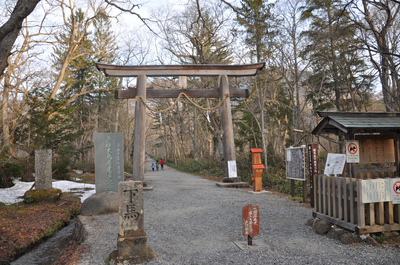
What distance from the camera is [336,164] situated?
20.9 ft

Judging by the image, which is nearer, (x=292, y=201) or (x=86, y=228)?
(x=86, y=228)

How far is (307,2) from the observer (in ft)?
49.6

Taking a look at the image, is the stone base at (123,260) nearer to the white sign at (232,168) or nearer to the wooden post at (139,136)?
the wooden post at (139,136)

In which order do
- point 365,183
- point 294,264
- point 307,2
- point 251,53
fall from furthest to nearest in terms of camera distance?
point 251,53 < point 307,2 < point 365,183 < point 294,264

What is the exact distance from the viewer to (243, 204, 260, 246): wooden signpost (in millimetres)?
4832

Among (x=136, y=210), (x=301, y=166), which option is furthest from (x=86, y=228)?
(x=301, y=166)

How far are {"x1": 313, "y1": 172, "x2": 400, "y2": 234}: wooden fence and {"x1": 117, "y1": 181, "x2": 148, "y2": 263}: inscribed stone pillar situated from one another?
11.9 ft

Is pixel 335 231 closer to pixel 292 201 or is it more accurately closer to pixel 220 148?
pixel 292 201

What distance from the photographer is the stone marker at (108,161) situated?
9136 mm

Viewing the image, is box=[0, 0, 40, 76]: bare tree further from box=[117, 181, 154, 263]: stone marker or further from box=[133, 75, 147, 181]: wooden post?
box=[133, 75, 147, 181]: wooden post

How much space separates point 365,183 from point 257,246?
7.06ft

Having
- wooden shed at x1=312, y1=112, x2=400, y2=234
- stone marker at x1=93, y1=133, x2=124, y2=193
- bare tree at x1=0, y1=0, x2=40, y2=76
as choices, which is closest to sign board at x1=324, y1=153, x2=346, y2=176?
wooden shed at x1=312, y1=112, x2=400, y2=234

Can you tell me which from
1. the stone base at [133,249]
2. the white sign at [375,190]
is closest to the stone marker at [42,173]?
the stone base at [133,249]

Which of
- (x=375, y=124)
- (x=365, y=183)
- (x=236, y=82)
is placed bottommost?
(x=365, y=183)
